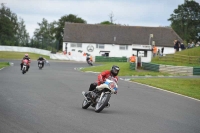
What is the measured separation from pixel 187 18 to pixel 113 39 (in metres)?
34.4

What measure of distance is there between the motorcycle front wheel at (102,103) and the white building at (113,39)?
257 ft

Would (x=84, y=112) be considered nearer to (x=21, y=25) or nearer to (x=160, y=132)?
(x=160, y=132)

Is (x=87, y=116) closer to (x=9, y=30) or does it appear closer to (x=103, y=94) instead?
(x=103, y=94)

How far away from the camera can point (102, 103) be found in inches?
540

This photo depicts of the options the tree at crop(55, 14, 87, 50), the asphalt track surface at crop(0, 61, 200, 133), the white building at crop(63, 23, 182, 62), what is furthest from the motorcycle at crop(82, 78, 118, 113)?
the tree at crop(55, 14, 87, 50)

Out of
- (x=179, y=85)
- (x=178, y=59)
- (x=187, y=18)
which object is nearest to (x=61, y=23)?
(x=187, y=18)

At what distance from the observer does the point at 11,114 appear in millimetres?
11961

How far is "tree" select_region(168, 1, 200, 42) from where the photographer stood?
11996cm

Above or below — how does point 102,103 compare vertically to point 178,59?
below

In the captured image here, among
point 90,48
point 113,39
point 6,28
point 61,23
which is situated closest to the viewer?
point 90,48

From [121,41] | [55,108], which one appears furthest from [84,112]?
[121,41]

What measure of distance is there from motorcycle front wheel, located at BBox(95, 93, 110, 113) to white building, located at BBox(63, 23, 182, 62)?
78411 millimetres

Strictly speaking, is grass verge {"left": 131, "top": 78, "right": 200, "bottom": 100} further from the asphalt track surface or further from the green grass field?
the green grass field

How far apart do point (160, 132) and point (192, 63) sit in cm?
3580
